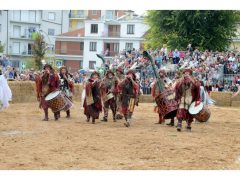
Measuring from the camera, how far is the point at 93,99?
626 inches

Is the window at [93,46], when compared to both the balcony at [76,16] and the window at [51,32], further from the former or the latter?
the balcony at [76,16]

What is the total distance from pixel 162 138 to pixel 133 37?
151ft

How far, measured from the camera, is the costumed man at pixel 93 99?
15.9 m

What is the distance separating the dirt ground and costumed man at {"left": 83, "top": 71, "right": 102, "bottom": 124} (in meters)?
0.41

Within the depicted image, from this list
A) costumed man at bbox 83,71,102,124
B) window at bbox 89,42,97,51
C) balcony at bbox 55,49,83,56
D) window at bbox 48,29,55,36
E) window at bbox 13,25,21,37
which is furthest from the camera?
window at bbox 48,29,55,36

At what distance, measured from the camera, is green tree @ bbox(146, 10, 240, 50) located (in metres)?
40.8

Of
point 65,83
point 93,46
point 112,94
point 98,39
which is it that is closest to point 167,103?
point 112,94

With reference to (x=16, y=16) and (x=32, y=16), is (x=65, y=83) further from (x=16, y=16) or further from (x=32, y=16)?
(x=32, y=16)

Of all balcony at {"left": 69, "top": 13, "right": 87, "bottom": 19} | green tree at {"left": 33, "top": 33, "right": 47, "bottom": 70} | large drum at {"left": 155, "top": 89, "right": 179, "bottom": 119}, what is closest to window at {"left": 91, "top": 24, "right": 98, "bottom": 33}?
balcony at {"left": 69, "top": 13, "right": 87, "bottom": 19}

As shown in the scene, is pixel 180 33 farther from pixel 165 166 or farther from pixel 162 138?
pixel 165 166

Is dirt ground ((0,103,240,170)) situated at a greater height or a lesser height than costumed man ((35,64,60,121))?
lesser

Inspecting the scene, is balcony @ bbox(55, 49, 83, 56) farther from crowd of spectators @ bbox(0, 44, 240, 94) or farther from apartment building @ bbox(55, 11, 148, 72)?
crowd of spectators @ bbox(0, 44, 240, 94)

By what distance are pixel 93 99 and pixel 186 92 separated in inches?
127

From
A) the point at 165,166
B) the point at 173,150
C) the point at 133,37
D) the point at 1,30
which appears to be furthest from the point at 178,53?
the point at 1,30
